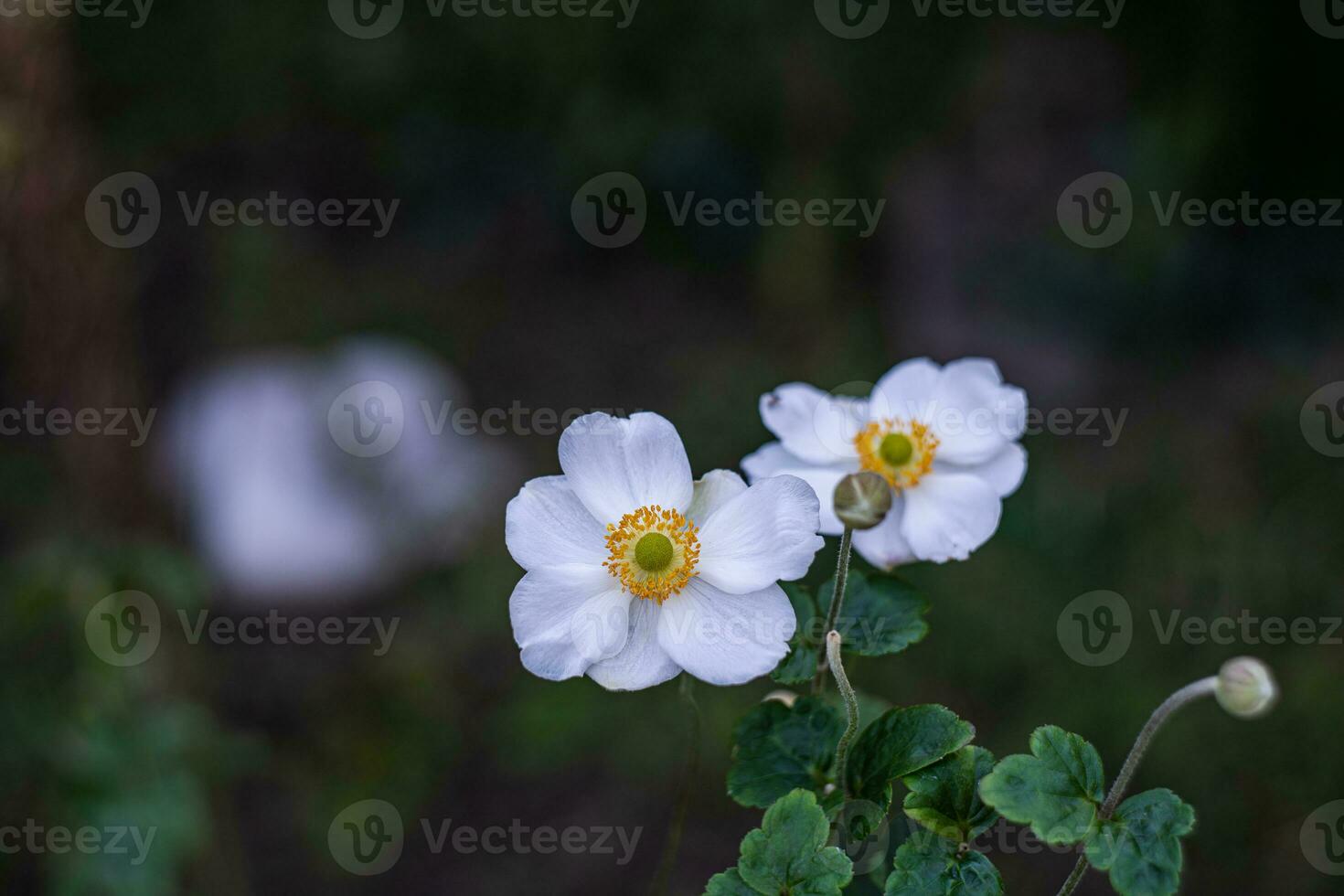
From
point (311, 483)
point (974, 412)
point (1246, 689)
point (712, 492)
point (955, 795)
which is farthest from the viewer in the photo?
point (311, 483)

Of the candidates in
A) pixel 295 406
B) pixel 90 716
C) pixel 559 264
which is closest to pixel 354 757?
pixel 90 716

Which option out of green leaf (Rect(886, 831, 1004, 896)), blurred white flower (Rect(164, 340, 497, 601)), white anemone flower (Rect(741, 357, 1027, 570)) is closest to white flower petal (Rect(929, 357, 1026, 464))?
white anemone flower (Rect(741, 357, 1027, 570))

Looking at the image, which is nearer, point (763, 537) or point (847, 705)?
point (847, 705)

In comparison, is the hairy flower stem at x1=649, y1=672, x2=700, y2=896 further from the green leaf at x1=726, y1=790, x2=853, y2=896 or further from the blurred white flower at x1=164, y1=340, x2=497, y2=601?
the blurred white flower at x1=164, y1=340, x2=497, y2=601

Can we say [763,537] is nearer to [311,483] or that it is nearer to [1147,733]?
[1147,733]

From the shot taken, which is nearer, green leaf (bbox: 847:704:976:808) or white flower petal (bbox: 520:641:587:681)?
green leaf (bbox: 847:704:976:808)

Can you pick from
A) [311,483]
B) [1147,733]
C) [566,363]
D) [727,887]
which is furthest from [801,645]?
[566,363]
